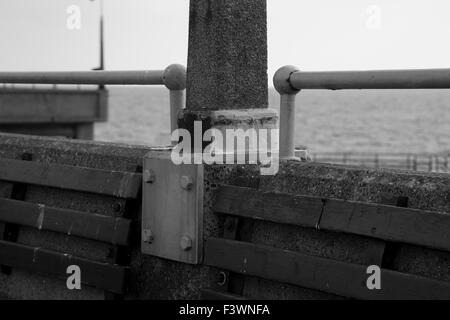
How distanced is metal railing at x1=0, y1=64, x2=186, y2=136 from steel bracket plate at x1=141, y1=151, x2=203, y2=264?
0.48 metres

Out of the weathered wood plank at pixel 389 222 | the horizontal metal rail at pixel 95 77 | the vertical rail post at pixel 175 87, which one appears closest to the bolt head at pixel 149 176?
the vertical rail post at pixel 175 87

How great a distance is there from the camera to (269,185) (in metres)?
4.79

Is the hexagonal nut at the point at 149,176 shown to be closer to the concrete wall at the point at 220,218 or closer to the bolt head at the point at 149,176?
→ the bolt head at the point at 149,176

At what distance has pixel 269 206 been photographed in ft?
15.3

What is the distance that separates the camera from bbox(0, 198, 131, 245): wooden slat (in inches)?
210

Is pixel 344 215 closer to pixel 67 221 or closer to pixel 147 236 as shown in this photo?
pixel 147 236

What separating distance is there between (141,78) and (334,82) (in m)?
1.48

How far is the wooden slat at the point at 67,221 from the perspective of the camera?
210 inches

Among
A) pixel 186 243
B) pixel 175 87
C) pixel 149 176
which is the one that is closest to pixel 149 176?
pixel 149 176

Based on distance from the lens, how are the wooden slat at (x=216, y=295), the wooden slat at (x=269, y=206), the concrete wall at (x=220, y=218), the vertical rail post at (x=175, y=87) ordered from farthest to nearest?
the vertical rail post at (x=175, y=87) < the wooden slat at (x=216, y=295) < the wooden slat at (x=269, y=206) < the concrete wall at (x=220, y=218)

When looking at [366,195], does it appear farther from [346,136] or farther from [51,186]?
[346,136]

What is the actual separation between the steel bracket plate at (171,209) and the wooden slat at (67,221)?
215 millimetres
